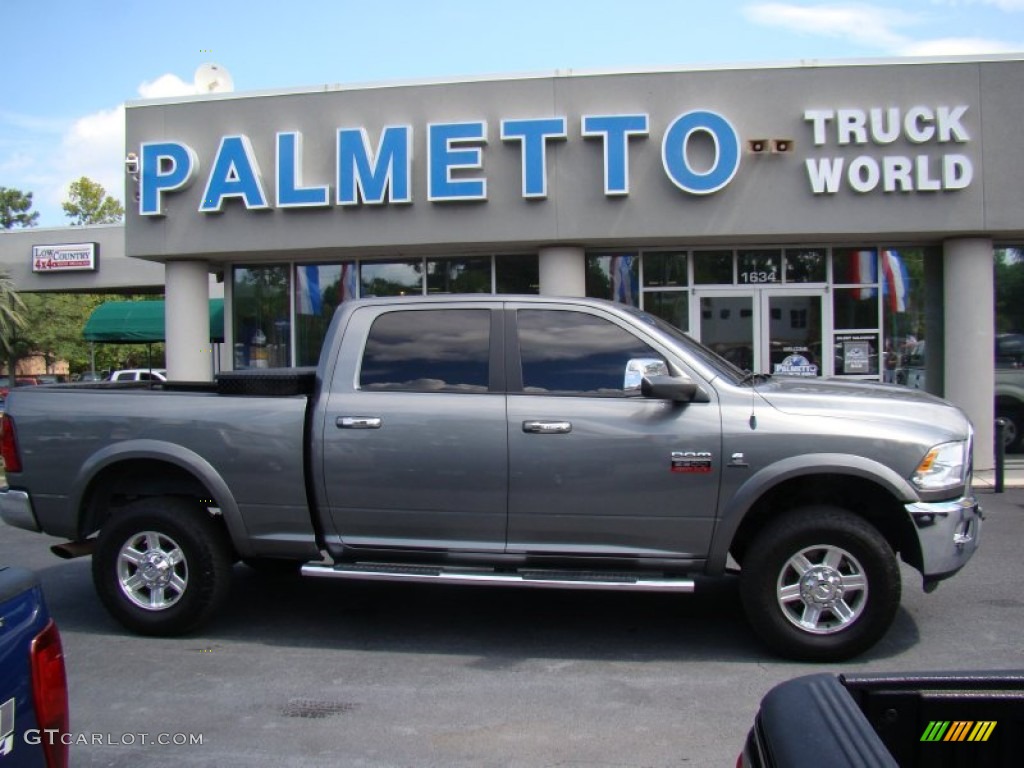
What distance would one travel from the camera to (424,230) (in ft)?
39.8

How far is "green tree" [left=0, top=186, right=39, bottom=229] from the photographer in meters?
76.0

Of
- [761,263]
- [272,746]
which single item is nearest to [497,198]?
[761,263]

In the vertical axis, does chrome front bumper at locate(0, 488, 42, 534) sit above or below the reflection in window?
below

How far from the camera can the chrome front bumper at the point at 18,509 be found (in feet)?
18.3

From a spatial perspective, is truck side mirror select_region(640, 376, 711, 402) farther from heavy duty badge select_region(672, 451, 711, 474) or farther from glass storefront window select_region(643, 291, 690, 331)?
glass storefront window select_region(643, 291, 690, 331)

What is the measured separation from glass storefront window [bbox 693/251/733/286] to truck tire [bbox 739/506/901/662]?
814cm

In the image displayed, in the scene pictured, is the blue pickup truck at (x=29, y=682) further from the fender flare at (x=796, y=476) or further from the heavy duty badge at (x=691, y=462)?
the fender flare at (x=796, y=476)

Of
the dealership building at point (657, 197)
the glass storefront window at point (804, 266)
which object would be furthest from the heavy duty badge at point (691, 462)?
the glass storefront window at point (804, 266)

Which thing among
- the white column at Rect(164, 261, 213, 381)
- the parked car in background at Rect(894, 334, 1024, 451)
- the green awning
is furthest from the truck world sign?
the green awning

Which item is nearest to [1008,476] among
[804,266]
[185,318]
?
[804,266]

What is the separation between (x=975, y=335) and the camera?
11758 millimetres

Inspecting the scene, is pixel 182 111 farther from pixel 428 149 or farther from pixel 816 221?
pixel 816 221

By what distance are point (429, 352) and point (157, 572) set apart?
7.31 ft

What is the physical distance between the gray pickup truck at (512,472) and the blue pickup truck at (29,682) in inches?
112
